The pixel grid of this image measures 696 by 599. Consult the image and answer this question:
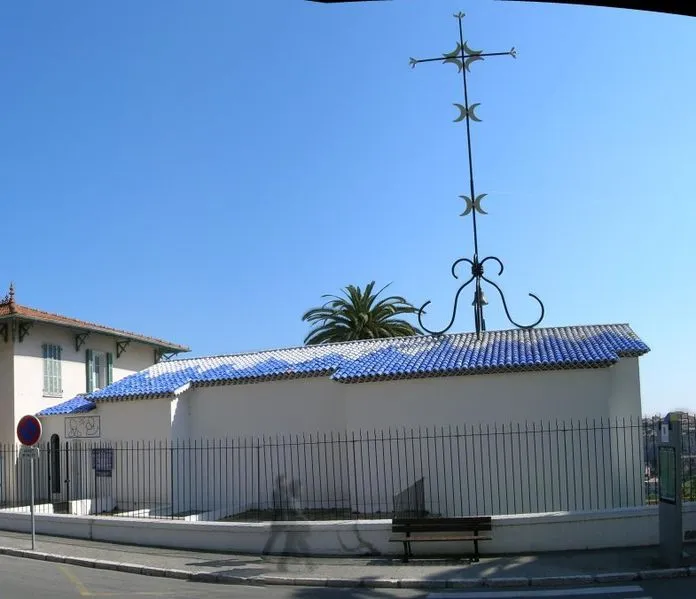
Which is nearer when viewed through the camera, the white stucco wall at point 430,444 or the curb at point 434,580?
the curb at point 434,580

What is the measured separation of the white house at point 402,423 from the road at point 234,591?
163 inches

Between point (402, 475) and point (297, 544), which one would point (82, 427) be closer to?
point (402, 475)

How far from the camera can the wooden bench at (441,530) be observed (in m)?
11.7

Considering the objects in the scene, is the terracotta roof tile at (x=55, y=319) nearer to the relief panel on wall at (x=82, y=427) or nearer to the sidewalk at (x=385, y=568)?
the relief panel on wall at (x=82, y=427)

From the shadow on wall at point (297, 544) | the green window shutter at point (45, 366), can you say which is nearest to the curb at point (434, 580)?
the shadow on wall at point (297, 544)

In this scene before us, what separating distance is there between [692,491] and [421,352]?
7469 millimetres

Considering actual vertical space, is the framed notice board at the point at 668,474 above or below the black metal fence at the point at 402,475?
above

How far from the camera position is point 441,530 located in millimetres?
11922

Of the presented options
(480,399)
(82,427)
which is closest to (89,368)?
(82,427)

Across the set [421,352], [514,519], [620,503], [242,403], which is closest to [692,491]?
[620,503]

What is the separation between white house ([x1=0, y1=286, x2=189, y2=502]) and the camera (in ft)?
77.0

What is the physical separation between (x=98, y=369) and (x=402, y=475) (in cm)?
1451

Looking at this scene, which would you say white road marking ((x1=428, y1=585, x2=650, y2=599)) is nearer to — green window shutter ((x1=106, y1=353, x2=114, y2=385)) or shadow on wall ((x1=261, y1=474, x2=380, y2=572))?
shadow on wall ((x1=261, y1=474, x2=380, y2=572))

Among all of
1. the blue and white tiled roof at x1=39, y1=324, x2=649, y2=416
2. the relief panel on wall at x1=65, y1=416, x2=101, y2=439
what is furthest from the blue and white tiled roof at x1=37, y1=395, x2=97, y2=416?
the relief panel on wall at x1=65, y1=416, x2=101, y2=439
